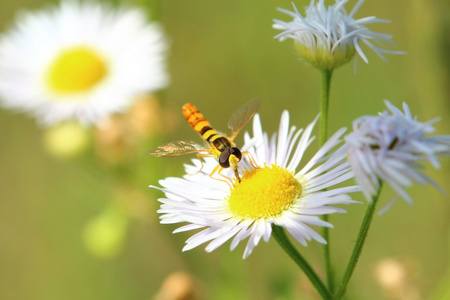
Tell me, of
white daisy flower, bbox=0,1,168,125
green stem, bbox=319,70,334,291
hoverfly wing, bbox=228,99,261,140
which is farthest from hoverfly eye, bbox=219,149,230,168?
white daisy flower, bbox=0,1,168,125

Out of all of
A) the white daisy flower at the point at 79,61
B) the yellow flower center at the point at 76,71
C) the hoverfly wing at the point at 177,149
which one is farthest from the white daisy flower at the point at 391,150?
the yellow flower center at the point at 76,71

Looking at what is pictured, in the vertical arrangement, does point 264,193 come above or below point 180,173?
below

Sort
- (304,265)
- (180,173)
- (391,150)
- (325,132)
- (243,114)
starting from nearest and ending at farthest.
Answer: (391,150) → (304,265) → (325,132) → (243,114) → (180,173)

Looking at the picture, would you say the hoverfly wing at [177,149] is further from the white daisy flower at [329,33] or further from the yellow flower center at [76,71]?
the yellow flower center at [76,71]

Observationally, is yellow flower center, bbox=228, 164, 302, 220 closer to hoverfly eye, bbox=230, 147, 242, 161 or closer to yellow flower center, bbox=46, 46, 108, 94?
hoverfly eye, bbox=230, 147, 242, 161

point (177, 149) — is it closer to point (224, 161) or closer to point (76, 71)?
point (224, 161)

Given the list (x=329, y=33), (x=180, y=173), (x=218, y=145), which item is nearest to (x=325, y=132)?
(x=329, y=33)
